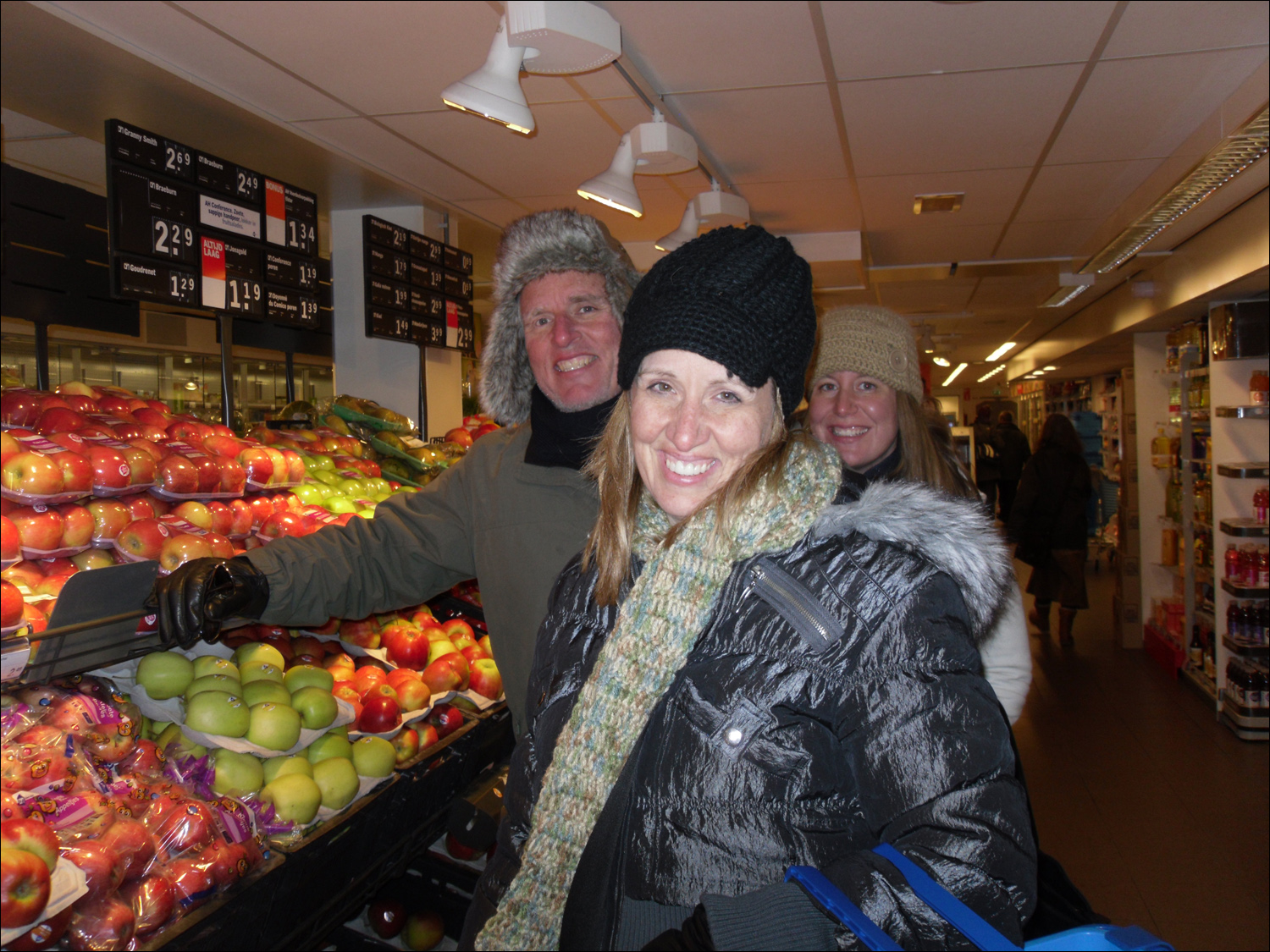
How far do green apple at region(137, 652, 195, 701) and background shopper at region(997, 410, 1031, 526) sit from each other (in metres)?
10.9

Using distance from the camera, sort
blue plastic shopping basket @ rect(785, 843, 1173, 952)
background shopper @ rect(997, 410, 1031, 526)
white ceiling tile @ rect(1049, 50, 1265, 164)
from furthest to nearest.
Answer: background shopper @ rect(997, 410, 1031, 526) → white ceiling tile @ rect(1049, 50, 1265, 164) → blue plastic shopping basket @ rect(785, 843, 1173, 952)

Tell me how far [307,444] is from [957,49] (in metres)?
2.80

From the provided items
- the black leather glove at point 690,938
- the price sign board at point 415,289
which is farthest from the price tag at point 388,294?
the black leather glove at point 690,938

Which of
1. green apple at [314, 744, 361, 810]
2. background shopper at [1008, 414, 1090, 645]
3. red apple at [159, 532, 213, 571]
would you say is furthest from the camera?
background shopper at [1008, 414, 1090, 645]

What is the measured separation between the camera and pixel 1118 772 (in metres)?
4.79

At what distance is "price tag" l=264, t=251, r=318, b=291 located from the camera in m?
3.85

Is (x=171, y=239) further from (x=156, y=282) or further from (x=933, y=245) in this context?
(x=933, y=245)

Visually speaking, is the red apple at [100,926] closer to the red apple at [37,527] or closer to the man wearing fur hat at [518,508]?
the man wearing fur hat at [518,508]

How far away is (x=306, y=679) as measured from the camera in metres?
2.26

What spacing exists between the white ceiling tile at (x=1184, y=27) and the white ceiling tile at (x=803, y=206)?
72.8 inches

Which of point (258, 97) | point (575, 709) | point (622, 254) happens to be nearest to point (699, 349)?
point (575, 709)

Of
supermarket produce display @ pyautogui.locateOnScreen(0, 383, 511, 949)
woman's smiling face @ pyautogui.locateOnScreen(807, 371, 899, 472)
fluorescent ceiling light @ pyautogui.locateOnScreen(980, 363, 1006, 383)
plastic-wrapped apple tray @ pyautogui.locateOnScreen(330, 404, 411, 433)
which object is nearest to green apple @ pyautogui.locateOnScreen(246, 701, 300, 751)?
supermarket produce display @ pyautogui.locateOnScreen(0, 383, 511, 949)

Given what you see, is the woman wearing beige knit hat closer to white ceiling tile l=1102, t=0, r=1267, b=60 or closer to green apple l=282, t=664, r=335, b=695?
white ceiling tile l=1102, t=0, r=1267, b=60

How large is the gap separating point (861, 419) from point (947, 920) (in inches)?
66.0
